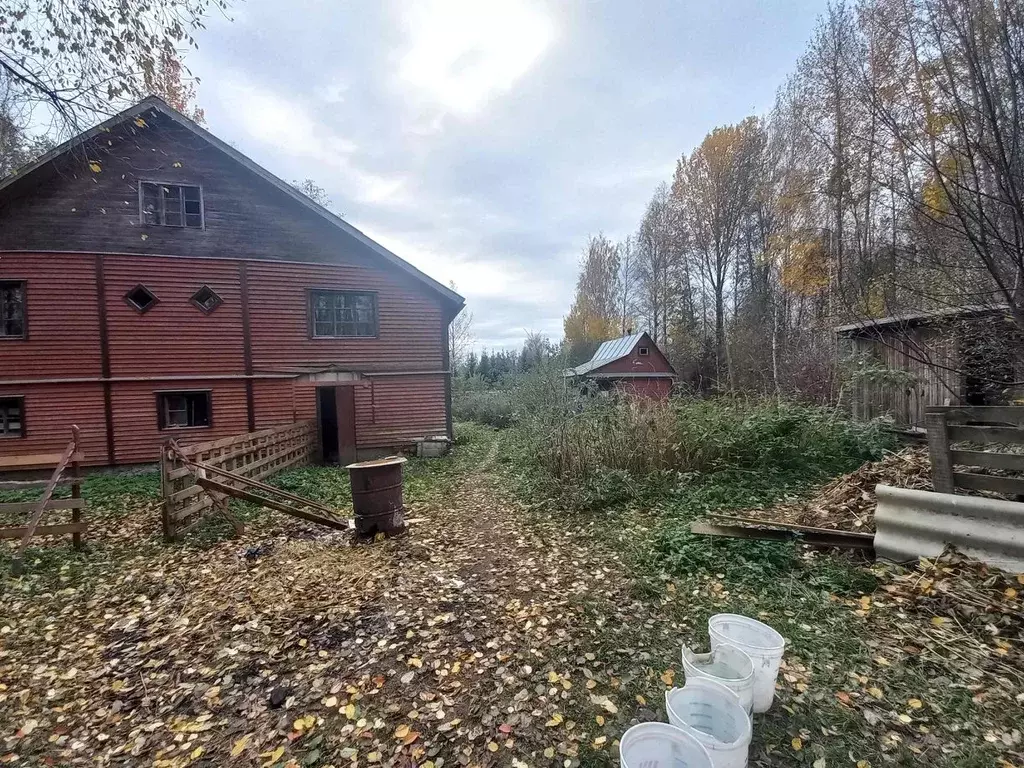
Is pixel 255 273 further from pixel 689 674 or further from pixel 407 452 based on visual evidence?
pixel 689 674

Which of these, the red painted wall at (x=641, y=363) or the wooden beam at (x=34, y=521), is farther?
the red painted wall at (x=641, y=363)

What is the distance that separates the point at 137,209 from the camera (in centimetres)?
1167

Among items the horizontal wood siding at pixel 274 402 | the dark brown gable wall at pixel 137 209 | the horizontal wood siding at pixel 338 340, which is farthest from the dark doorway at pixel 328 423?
the dark brown gable wall at pixel 137 209

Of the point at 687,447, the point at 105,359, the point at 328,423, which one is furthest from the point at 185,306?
the point at 687,447

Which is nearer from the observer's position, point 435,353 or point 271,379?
point 271,379

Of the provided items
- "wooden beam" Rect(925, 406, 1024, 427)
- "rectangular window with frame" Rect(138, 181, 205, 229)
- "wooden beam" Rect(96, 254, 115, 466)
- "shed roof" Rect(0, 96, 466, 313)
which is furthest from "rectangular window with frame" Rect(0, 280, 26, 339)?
"wooden beam" Rect(925, 406, 1024, 427)

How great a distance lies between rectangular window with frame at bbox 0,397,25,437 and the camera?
11.3 metres

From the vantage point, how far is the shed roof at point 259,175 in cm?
1026

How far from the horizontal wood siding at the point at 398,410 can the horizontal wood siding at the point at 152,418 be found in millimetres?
3336

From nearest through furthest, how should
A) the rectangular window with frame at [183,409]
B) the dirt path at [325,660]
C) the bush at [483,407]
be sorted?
1. the dirt path at [325,660]
2. the rectangular window with frame at [183,409]
3. the bush at [483,407]

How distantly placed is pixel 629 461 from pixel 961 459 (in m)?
4.33

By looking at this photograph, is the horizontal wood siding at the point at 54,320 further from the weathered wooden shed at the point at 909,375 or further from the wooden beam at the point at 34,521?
the weathered wooden shed at the point at 909,375

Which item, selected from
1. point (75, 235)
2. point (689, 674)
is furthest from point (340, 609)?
point (75, 235)

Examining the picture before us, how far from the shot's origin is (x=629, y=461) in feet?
26.0
